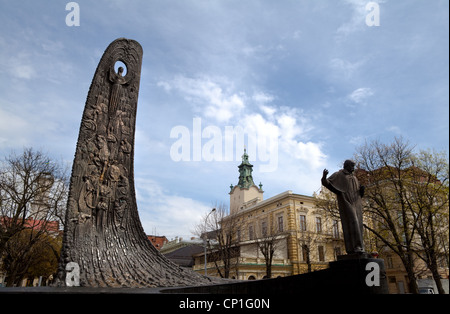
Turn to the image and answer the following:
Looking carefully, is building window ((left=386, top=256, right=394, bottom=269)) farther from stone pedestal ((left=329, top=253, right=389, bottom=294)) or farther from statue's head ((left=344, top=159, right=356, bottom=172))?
stone pedestal ((left=329, top=253, right=389, bottom=294))

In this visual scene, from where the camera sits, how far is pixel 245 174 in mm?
64812

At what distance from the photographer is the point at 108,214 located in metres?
10.5

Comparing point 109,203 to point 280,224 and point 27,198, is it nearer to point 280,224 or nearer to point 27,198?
point 27,198

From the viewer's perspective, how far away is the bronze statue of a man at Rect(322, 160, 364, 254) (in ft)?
21.2

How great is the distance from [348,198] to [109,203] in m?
7.42

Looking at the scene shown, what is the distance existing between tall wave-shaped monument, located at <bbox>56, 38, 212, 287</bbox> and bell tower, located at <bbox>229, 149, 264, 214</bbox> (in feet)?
155

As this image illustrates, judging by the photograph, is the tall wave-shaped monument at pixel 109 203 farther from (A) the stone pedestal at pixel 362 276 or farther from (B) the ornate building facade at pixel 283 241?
(B) the ornate building facade at pixel 283 241

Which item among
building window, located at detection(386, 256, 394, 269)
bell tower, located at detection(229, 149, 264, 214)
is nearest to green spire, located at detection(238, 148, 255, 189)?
bell tower, located at detection(229, 149, 264, 214)

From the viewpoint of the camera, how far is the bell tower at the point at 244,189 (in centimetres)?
5989

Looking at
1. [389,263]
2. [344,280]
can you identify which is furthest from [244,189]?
[344,280]

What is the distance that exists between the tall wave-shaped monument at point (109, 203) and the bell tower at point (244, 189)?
47247 mm

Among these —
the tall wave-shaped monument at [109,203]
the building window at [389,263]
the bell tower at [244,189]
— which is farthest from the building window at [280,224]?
the tall wave-shaped monument at [109,203]
